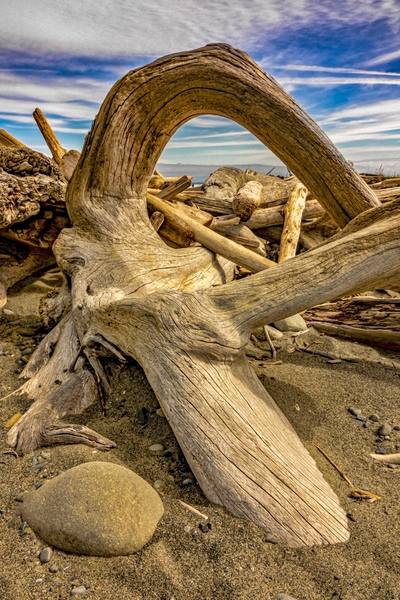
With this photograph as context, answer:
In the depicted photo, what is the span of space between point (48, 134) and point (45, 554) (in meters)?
7.07

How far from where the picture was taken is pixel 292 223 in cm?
668

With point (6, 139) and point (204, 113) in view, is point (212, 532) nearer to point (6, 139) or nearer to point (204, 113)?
point (204, 113)

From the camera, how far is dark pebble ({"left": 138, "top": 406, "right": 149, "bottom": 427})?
3.19 metres

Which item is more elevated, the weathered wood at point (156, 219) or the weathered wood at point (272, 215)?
the weathered wood at point (156, 219)

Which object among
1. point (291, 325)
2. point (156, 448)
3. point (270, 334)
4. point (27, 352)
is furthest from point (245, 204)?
point (156, 448)

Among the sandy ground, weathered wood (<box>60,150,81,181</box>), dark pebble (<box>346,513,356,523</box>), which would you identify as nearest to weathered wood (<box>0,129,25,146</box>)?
weathered wood (<box>60,150,81,181</box>)

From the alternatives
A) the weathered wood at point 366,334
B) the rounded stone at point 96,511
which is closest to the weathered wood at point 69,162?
the weathered wood at point 366,334

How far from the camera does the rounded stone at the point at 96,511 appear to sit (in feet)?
7.13

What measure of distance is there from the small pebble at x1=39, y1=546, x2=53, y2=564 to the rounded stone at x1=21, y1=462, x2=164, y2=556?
44 millimetres

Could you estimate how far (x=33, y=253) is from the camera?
19.6ft

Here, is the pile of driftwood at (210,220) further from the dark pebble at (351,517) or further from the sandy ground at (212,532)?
the dark pebble at (351,517)

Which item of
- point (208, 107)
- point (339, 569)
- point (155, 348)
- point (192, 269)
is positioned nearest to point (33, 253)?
point (192, 269)

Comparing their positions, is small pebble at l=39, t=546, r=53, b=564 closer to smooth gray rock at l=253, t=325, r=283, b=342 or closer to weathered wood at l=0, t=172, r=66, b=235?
smooth gray rock at l=253, t=325, r=283, b=342

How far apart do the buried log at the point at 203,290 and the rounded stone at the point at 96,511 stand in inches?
16.9
